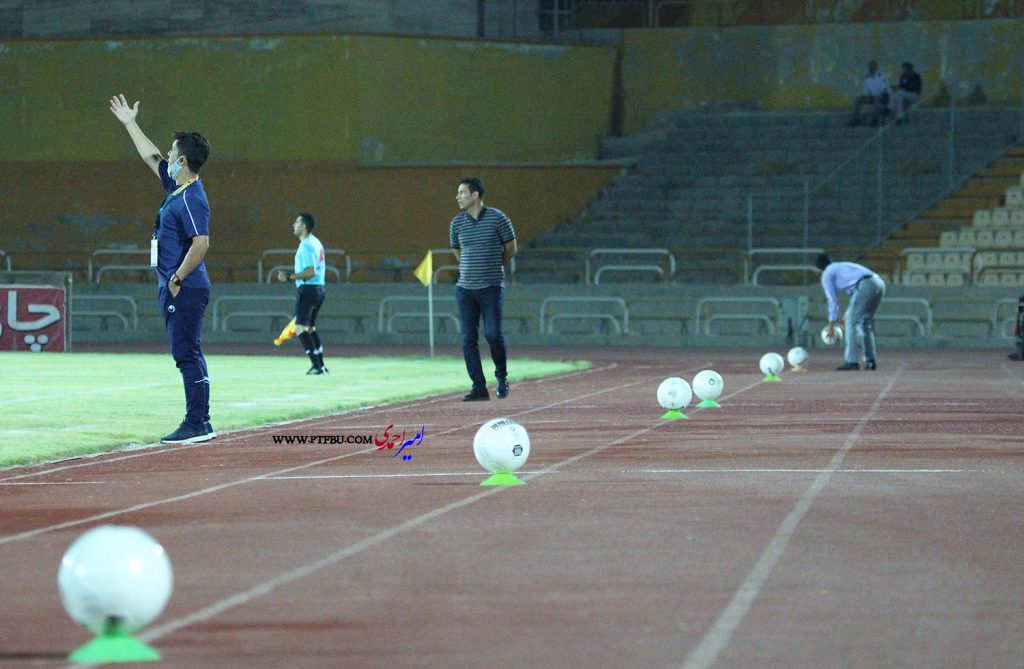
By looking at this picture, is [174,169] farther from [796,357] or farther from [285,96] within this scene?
[285,96]

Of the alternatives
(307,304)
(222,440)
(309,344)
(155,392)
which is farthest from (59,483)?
(307,304)

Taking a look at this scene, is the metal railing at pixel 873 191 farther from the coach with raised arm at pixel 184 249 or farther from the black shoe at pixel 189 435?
the coach with raised arm at pixel 184 249

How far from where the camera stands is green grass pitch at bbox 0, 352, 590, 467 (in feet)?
43.2

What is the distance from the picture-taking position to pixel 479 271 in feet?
56.2

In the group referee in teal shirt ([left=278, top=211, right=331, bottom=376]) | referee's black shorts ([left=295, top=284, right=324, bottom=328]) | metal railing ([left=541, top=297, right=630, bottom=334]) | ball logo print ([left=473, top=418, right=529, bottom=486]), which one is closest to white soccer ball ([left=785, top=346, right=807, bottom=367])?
referee in teal shirt ([left=278, top=211, right=331, bottom=376])

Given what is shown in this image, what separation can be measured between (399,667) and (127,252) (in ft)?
100

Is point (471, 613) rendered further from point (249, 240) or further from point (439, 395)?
point (249, 240)

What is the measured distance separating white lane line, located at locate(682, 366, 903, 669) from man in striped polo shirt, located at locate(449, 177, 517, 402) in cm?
670

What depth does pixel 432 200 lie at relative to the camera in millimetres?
36781

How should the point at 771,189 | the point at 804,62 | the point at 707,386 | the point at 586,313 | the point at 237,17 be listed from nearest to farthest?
the point at 707,386
the point at 586,313
the point at 771,189
the point at 237,17
the point at 804,62

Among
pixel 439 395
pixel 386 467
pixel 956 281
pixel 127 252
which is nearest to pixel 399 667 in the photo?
pixel 386 467

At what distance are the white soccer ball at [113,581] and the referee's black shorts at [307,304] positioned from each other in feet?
54.7

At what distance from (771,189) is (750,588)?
98.5ft

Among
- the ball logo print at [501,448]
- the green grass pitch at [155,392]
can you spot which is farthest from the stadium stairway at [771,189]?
the ball logo print at [501,448]
